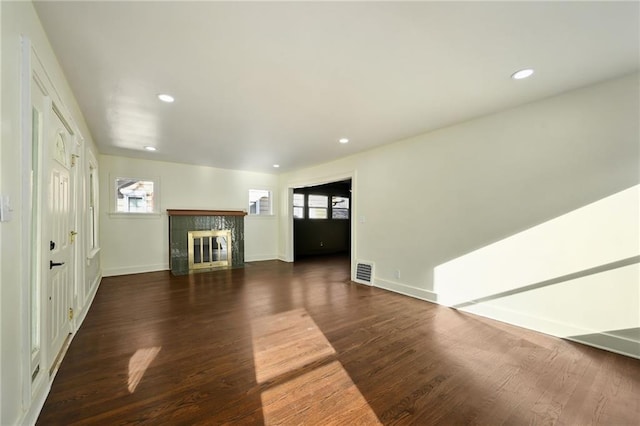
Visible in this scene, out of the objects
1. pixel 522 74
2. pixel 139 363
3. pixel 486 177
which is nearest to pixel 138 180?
pixel 139 363

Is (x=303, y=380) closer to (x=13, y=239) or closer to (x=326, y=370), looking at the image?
(x=326, y=370)

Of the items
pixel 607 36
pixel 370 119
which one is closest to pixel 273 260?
pixel 370 119

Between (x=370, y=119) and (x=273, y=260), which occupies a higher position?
(x=370, y=119)

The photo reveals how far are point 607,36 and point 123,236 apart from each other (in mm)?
7318

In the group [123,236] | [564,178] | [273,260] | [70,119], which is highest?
[70,119]

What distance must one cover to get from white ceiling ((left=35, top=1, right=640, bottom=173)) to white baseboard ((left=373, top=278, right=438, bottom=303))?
7.97 ft

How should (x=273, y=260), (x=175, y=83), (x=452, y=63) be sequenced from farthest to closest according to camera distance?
(x=273, y=260) < (x=175, y=83) < (x=452, y=63)

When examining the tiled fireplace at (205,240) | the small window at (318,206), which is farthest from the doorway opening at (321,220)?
the tiled fireplace at (205,240)

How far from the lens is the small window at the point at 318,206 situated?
812 cm

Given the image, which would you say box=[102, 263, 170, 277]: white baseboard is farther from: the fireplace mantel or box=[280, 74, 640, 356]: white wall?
box=[280, 74, 640, 356]: white wall

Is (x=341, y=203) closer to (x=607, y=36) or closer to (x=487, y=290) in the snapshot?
(x=487, y=290)

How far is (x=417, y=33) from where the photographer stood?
5.83ft

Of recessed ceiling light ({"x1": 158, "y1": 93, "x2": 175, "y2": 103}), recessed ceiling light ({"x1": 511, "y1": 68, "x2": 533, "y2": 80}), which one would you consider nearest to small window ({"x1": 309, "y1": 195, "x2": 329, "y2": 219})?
recessed ceiling light ({"x1": 158, "y1": 93, "x2": 175, "y2": 103})

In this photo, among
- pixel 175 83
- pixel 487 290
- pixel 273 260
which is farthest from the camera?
pixel 273 260
